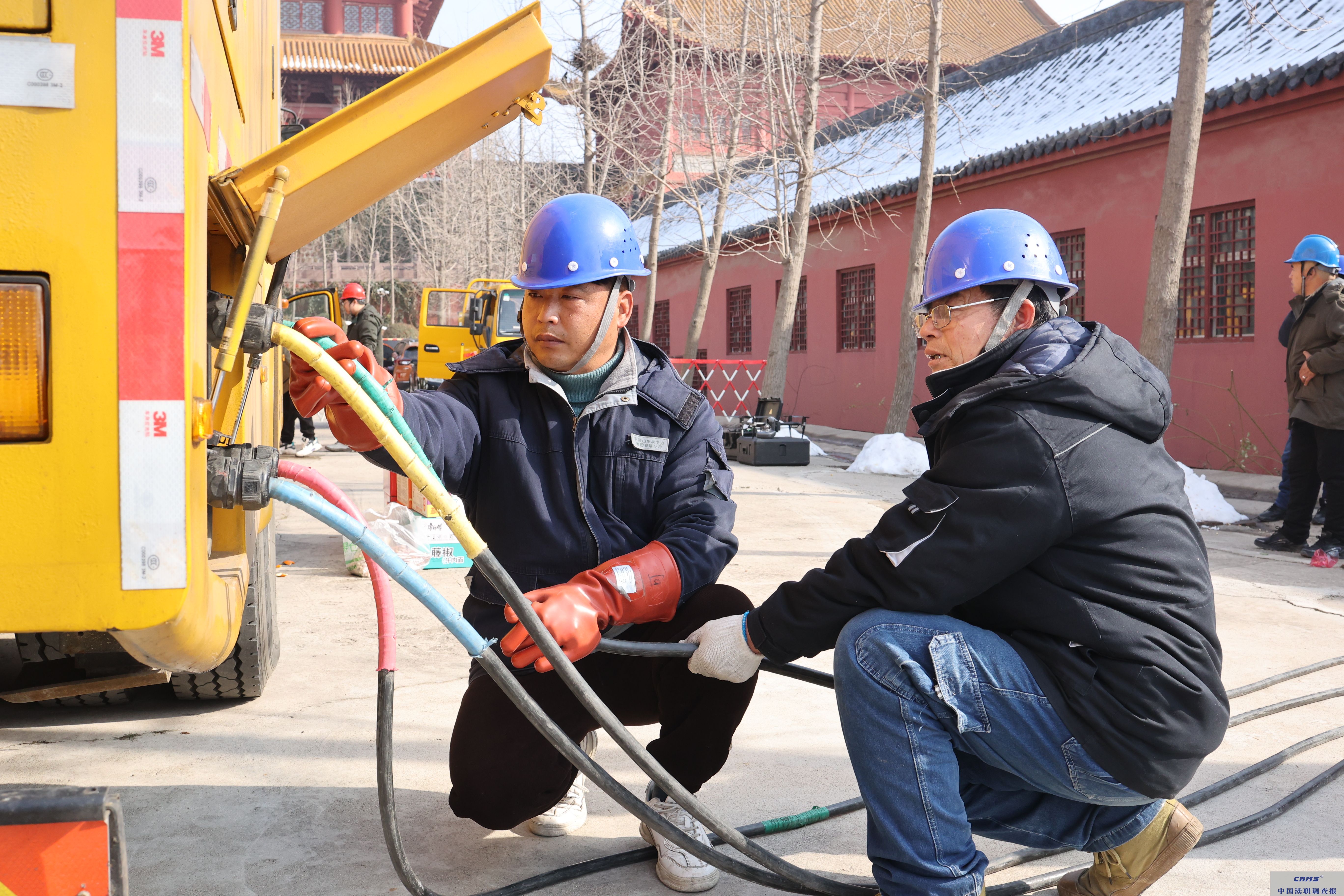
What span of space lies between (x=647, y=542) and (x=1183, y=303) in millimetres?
10095

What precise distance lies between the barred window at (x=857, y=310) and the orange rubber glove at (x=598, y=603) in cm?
1392

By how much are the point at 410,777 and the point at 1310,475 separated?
6.00 m

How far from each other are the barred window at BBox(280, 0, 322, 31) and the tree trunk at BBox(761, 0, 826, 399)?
3326cm

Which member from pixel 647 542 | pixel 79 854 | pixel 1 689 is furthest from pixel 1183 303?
pixel 79 854

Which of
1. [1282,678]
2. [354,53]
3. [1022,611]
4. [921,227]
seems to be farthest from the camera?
[354,53]

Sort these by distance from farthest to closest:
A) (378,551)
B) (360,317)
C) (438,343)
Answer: (438,343), (360,317), (378,551)

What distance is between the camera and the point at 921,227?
12539mm

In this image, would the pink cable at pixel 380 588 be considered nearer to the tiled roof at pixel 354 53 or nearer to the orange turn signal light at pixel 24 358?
the orange turn signal light at pixel 24 358

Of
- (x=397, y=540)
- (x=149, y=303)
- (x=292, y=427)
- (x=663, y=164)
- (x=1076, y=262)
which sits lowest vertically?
(x=397, y=540)

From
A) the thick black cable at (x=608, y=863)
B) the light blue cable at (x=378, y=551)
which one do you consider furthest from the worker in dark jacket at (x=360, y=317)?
the light blue cable at (x=378, y=551)

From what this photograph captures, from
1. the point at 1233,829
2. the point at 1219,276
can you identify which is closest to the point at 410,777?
the point at 1233,829

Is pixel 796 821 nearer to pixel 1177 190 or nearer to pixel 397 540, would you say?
pixel 397 540

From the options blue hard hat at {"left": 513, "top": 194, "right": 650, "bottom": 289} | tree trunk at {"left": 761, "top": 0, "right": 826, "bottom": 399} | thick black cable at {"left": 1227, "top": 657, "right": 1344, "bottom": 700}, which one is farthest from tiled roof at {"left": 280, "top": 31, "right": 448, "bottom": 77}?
blue hard hat at {"left": 513, "top": 194, "right": 650, "bottom": 289}

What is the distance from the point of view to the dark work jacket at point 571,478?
261 centimetres
